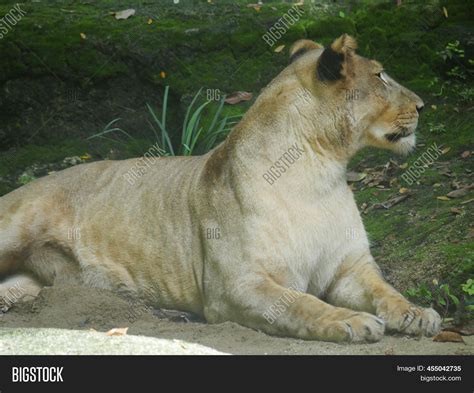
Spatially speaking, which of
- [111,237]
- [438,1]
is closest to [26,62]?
[111,237]

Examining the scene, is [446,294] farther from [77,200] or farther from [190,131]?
[190,131]

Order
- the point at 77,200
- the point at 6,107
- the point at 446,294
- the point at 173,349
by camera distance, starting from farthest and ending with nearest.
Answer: the point at 6,107, the point at 77,200, the point at 446,294, the point at 173,349

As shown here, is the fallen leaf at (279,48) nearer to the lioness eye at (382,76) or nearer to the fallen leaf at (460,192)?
the fallen leaf at (460,192)

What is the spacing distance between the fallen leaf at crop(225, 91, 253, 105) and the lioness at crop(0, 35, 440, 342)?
2678mm

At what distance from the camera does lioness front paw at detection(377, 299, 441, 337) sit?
19.5 ft

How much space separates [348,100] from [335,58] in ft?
0.99

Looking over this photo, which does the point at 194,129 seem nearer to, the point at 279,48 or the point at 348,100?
the point at 279,48

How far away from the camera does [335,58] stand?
6.58m

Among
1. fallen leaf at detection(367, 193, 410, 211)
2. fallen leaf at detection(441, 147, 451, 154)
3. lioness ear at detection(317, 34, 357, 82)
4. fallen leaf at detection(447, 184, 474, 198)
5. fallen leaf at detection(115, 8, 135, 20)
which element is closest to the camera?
lioness ear at detection(317, 34, 357, 82)

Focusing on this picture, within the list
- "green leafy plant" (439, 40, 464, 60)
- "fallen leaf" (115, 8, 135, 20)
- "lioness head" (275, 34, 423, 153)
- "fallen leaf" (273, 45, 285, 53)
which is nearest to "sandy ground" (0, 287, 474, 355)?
"lioness head" (275, 34, 423, 153)

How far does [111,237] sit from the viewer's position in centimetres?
751

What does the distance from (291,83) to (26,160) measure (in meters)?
4.23

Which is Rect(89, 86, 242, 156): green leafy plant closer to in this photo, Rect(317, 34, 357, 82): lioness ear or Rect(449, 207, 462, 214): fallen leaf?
Rect(449, 207, 462, 214): fallen leaf

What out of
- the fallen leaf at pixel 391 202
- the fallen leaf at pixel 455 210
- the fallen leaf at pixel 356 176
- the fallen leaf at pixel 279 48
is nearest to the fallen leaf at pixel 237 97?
the fallen leaf at pixel 279 48
